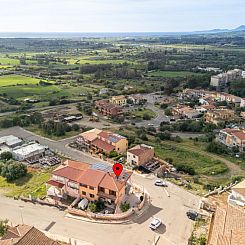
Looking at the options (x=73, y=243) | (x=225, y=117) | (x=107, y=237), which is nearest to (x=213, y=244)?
(x=107, y=237)

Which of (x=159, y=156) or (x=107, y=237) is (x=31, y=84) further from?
(x=107, y=237)

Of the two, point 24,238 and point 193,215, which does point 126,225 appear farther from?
point 24,238

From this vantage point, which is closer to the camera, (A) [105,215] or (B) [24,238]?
(B) [24,238]

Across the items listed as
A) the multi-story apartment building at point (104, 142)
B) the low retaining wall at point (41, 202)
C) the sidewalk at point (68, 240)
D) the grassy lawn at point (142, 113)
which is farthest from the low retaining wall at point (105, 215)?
the grassy lawn at point (142, 113)

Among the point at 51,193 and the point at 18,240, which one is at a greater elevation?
the point at 18,240

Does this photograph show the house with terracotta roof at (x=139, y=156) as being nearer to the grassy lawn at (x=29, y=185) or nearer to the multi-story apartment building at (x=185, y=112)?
the grassy lawn at (x=29, y=185)

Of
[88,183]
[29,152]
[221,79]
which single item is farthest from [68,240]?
[221,79]
